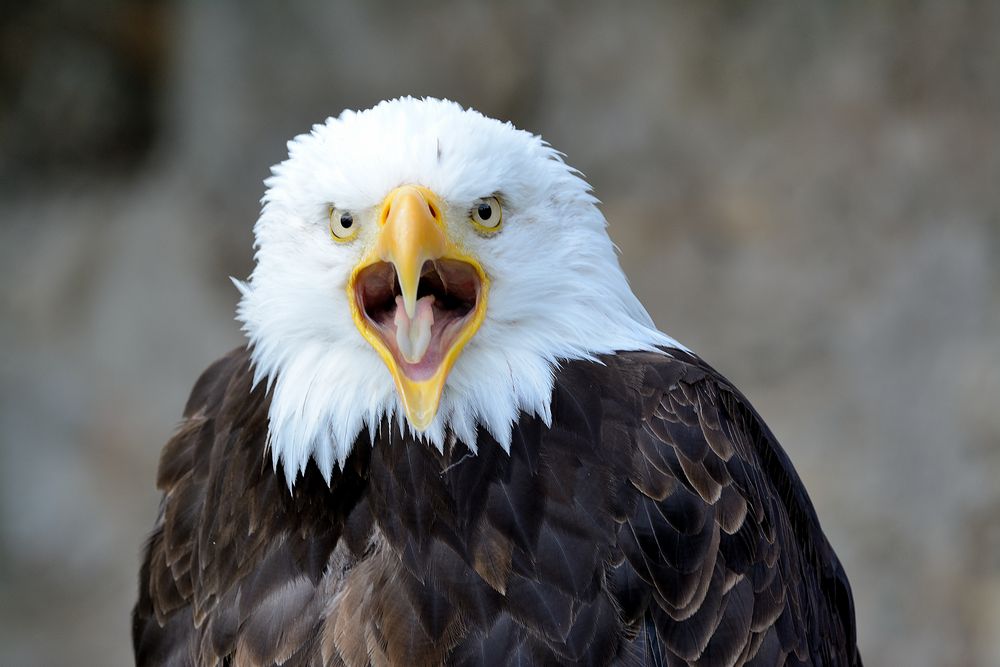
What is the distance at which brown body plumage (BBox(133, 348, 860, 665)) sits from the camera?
211 cm

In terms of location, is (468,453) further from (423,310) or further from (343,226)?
(343,226)

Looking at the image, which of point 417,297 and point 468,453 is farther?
point 468,453

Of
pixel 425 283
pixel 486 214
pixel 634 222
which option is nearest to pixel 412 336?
pixel 425 283

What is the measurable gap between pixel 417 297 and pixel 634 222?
3556 mm

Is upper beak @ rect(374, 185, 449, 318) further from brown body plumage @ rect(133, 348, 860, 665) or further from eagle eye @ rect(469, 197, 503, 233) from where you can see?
brown body plumage @ rect(133, 348, 860, 665)

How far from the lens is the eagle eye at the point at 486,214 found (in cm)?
214

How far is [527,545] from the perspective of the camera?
2.12 meters

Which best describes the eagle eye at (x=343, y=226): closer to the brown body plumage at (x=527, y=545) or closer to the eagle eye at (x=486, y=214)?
the eagle eye at (x=486, y=214)

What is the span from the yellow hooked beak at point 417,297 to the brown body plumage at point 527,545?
24 centimetres

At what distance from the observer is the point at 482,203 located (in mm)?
2146

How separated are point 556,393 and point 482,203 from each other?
0.39 meters

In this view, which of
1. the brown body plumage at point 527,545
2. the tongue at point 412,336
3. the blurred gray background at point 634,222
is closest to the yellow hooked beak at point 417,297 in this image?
the tongue at point 412,336

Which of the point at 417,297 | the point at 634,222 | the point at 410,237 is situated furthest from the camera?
the point at 634,222

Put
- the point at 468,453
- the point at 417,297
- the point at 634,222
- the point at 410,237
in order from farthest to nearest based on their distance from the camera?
1. the point at 634,222
2. the point at 468,453
3. the point at 417,297
4. the point at 410,237
